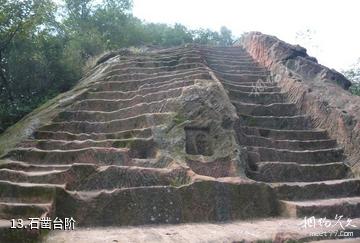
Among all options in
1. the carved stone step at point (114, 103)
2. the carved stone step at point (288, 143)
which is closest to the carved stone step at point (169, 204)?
the carved stone step at point (288, 143)

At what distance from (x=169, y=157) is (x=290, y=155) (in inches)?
107

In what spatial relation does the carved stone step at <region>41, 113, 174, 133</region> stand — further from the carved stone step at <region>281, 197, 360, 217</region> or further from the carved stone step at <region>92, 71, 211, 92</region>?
the carved stone step at <region>281, 197, 360, 217</region>

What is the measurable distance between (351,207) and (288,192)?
102 centimetres

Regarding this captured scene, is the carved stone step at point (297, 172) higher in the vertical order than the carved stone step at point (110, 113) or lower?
lower

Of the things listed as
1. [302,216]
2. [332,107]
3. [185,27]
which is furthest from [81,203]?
[185,27]

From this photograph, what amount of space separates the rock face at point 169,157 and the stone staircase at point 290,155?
0.07ft

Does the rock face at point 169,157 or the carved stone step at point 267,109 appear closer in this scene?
the rock face at point 169,157

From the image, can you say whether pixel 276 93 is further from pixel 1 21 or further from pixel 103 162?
pixel 1 21

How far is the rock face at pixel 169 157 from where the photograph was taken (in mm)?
5465

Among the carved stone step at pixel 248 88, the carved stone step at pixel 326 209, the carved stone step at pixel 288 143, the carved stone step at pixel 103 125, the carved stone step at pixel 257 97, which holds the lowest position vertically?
the carved stone step at pixel 326 209

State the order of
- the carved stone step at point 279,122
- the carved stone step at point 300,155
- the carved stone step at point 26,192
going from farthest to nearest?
the carved stone step at point 279,122 < the carved stone step at point 300,155 < the carved stone step at point 26,192

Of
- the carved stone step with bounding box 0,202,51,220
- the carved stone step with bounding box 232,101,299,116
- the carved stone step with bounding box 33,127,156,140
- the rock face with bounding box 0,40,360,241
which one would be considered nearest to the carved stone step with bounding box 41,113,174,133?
the rock face with bounding box 0,40,360,241

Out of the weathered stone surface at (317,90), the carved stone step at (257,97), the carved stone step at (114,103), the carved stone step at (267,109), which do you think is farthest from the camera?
the carved stone step at (257,97)

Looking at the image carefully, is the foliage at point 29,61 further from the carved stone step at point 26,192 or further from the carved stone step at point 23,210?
the carved stone step at point 23,210
